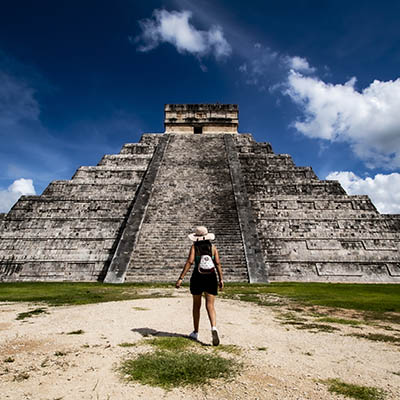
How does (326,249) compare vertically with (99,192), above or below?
below

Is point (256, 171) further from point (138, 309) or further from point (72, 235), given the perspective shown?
point (138, 309)

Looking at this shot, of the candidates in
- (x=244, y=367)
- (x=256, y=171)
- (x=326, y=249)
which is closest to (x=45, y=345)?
(x=244, y=367)

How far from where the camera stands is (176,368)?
260cm

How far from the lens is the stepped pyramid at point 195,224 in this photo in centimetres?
1060

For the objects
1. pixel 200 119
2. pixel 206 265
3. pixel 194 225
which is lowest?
pixel 206 265

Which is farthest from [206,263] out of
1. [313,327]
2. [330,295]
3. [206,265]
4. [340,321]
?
[330,295]

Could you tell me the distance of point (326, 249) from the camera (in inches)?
450

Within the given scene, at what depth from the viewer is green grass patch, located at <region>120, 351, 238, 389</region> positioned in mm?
2400

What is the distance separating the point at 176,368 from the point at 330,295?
5.91 meters

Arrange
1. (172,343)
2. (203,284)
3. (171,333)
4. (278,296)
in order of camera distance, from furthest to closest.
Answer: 1. (278,296)
2. (171,333)
3. (203,284)
4. (172,343)

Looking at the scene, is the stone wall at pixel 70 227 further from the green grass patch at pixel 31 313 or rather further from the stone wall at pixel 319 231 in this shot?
the stone wall at pixel 319 231

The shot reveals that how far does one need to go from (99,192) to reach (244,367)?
13367mm

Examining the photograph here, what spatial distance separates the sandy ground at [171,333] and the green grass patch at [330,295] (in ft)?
5.30

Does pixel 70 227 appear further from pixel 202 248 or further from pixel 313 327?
pixel 313 327
